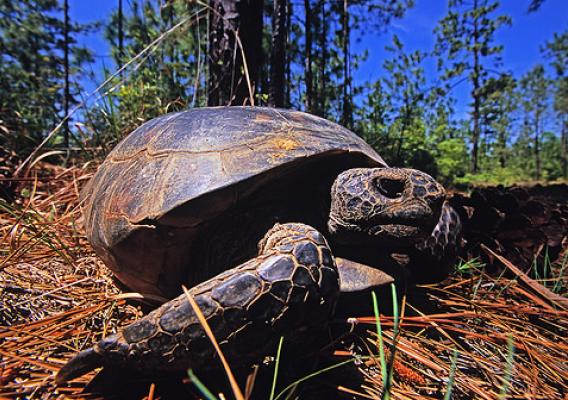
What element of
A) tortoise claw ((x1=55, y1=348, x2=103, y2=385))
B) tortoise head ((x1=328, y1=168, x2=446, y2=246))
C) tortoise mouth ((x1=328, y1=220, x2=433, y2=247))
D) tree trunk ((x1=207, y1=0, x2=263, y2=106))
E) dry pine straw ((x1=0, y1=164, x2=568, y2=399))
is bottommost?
dry pine straw ((x1=0, y1=164, x2=568, y2=399))

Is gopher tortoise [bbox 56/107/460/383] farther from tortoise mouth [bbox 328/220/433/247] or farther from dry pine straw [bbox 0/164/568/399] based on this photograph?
dry pine straw [bbox 0/164/568/399]

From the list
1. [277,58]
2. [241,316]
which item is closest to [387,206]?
[241,316]

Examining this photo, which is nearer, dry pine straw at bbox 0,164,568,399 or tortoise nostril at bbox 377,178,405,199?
dry pine straw at bbox 0,164,568,399

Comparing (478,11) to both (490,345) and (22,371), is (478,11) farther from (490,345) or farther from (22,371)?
(22,371)

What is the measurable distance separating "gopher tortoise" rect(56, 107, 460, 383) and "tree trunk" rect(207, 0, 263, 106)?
4.86 ft

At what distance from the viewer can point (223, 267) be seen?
1131mm

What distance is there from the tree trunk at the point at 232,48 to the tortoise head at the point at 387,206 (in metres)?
1.68

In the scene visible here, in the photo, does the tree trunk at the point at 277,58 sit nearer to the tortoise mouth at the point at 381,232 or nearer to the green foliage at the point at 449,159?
the tortoise mouth at the point at 381,232

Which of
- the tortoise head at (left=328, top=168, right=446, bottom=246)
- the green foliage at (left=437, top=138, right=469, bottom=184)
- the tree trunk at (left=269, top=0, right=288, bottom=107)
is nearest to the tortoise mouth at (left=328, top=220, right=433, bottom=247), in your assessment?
the tortoise head at (left=328, top=168, right=446, bottom=246)

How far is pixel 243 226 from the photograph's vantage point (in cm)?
117

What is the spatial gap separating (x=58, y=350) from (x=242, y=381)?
0.67 m

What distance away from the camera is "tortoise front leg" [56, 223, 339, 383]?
0.77 meters

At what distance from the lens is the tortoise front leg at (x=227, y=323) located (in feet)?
2.54

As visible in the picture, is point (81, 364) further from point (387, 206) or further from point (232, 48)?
point (232, 48)
